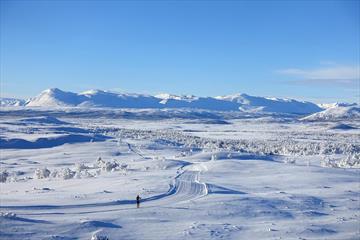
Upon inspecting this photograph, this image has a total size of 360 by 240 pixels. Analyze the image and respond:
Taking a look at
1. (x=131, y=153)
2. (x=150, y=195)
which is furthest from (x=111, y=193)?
(x=131, y=153)

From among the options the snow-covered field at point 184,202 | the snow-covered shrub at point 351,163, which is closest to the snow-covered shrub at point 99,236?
the snow-covered field at point 184,202

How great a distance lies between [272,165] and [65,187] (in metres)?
26.4

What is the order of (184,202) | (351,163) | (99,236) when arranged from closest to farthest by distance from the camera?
1. (99,236)
2. (184,202)
3. (351,163)

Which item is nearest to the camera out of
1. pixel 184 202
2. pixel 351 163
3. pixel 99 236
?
pixel 99 236

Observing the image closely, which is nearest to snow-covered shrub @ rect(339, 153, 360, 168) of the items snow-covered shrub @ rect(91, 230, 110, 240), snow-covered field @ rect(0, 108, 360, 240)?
snow-covered field @ rect(0, 108, 360, 240)

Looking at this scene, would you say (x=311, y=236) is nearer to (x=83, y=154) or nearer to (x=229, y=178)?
(x=229, y=178)

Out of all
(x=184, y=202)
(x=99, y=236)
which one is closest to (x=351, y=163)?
(x=184, y=202)

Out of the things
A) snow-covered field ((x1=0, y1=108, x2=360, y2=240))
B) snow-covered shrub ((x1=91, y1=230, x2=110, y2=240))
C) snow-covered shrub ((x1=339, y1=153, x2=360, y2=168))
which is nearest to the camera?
snow-covered shrub ((x1=91, y1=230, x2=110, y2=240))

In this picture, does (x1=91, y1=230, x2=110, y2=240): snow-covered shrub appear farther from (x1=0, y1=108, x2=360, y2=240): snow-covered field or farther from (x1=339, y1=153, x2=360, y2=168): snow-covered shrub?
(x1=339, y1=153, x2=360, y2=168): snow-covered shrub

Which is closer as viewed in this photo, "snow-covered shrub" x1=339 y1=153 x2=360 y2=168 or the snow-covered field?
the snow-covered field

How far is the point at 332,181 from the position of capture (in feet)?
163

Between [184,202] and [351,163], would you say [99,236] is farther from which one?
[351,163]

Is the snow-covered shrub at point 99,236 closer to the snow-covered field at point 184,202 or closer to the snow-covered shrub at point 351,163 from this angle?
the snow-covered field at point 184,202

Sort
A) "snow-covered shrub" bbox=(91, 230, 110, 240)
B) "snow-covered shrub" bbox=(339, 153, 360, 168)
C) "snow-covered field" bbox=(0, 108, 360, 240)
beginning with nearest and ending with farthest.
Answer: "snow-covered shrub" bbox=(91, 230, 110, 240), "snow-covered field" bbox=(0, 108, 360, 240), "snow-covered shrub" bbox=(339, 153, 360, 168)
